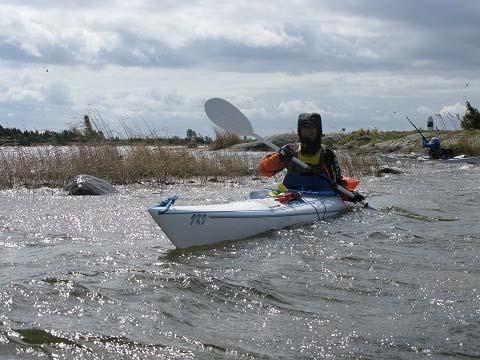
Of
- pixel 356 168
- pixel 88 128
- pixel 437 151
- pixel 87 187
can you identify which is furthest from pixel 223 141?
pixel 87 187

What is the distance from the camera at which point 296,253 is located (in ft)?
20.6

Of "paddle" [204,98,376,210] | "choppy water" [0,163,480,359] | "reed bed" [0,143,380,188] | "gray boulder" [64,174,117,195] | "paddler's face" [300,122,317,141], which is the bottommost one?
"choppy water" [0,163,480,359]

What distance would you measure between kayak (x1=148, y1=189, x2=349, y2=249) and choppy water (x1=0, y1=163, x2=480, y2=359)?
0.16 meters

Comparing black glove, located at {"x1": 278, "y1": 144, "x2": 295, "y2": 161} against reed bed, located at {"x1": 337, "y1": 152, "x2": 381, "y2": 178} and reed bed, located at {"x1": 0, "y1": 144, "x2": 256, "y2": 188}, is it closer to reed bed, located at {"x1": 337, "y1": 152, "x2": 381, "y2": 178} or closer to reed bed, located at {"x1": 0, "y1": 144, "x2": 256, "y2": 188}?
reed bed, located at {"x1": 0, "y1": 144, "x2": 256, "y2": 188}

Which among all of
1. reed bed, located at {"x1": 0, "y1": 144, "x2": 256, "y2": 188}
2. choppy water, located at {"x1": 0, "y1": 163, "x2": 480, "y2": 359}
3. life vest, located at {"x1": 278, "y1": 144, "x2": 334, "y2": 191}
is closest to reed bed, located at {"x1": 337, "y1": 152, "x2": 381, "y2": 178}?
reed bed, located at {"x1": 0, "y1": 144, "x2": 256, "y2": 188}

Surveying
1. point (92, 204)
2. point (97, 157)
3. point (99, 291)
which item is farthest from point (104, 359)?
point (97, 157)

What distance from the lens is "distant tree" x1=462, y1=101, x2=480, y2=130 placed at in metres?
28.2

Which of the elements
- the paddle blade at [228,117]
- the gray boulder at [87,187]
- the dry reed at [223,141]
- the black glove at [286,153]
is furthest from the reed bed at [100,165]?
the dry reed at [223,141]

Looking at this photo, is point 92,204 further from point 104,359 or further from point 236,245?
point 104,359

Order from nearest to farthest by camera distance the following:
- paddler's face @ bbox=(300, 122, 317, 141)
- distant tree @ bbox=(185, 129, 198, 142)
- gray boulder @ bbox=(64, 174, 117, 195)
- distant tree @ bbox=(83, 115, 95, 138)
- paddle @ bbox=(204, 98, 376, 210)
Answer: paddler's face @ bbox=(300, 122, 317, 141), paddle @ bbox=(204, 98, 376, 210), gray boulder @ bbox=(64, 174, 117, 195), distant tree @ bbox=(83, 115, 95, 138), distant tree @ bbox=(185, 129, 198, 142)

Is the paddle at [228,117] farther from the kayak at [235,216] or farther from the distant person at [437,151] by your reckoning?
the distant person at [437,151]

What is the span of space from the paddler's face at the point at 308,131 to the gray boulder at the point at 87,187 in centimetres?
424

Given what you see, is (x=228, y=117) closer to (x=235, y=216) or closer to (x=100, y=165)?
(x=235, y=216)

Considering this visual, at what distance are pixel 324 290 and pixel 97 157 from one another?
8.96m
